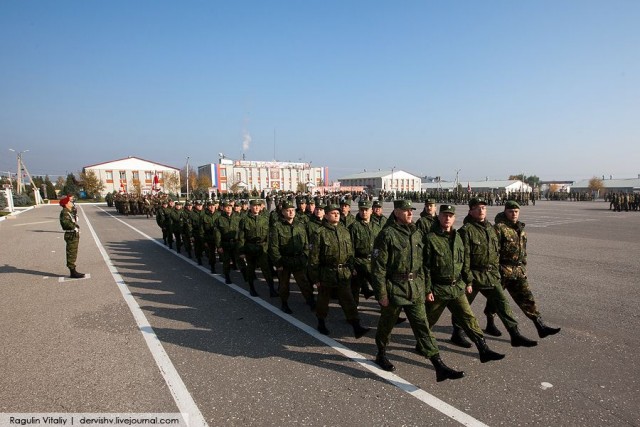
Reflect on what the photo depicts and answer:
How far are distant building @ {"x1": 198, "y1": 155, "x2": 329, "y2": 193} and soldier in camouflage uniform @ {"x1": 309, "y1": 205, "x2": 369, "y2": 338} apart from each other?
95.7 m

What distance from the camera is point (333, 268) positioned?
5047 mm

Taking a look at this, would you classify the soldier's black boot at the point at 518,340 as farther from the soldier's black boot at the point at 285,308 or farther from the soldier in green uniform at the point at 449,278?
the soldier's black boot at the point at 285,308

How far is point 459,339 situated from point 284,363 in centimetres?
234

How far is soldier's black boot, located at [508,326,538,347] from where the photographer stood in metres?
4.55

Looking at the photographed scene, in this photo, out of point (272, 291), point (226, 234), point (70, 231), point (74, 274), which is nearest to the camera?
point (272, 291)

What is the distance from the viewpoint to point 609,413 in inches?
125

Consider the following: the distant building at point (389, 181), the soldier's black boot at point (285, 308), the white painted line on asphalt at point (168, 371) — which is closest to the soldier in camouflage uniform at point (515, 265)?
the soldier's black boot at point (285, 308)

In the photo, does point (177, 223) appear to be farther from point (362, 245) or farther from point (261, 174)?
point (261, 174)

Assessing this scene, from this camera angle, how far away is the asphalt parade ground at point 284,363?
3.33 m

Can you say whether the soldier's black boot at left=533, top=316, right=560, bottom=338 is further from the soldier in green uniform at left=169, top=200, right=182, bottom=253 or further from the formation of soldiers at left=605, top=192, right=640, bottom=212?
the formation of soldiers at left=605, top=192, right=640, bottom=212

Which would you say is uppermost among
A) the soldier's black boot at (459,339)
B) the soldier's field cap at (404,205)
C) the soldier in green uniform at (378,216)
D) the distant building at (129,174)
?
the distant building at (129,174)

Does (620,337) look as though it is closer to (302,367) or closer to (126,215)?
(302,367)

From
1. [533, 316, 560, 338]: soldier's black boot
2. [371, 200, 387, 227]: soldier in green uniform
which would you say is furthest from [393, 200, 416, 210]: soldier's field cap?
[371, 200, 387, 227]: soldier in green uniform

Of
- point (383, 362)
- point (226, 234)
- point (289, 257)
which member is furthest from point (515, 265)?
point (226, 234)
